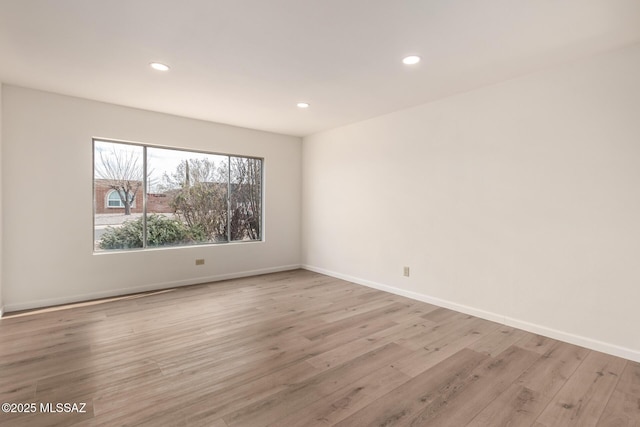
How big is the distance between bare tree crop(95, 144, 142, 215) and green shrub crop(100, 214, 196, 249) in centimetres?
25

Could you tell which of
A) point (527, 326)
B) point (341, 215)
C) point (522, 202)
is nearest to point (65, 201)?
point (341, 215)

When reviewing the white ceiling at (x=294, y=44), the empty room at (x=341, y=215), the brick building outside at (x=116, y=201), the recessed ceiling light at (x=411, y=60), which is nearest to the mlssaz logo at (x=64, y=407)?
the empty room at (x=341, y=215)

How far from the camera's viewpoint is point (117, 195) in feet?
14.0

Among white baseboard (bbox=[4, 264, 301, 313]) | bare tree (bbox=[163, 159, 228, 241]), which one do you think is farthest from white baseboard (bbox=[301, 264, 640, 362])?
bare tree (bbox=[163, 159, 228, 241])

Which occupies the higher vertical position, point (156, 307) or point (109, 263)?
point (109, 263)

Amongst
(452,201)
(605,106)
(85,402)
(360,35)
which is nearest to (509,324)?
(452,201)

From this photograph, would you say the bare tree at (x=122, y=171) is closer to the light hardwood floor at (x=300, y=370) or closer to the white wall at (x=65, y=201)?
the white wall at (x=65, y=201)

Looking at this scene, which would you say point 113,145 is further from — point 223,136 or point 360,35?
point 360,35

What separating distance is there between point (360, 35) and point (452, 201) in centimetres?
219

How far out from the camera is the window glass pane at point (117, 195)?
4.11 metres

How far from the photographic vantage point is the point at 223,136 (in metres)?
5.05

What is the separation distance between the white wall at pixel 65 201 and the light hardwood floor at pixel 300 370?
0.46 m

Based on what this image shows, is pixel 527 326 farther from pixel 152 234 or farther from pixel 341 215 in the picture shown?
pixel 152 234

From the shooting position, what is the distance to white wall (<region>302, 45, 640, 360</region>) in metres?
2.59
